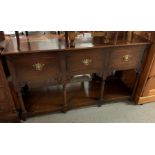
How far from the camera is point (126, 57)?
149cm

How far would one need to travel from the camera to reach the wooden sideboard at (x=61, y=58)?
1.26 meters

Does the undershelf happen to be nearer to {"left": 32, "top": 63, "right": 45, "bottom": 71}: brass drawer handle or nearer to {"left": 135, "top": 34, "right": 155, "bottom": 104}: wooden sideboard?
{"left": 135, "top": 34, "right": 155, "bottom": 104}: wooden sideboard

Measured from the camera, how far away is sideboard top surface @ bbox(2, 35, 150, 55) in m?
1.23

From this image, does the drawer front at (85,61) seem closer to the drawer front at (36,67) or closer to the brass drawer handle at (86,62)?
the brass drawer handle at (86,62)

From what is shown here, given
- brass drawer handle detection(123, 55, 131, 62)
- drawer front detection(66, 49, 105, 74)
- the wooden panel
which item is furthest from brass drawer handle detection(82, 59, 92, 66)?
the wooden panel

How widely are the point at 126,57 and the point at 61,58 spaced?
624 mm

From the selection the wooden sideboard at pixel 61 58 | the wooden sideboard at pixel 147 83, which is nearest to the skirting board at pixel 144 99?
the wooden sideboard at pixel 147 83

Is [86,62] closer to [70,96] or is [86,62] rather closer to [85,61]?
[85,61]

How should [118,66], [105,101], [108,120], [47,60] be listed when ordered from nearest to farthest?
[47,60] → [118,66] → [108,120] → [105,101]

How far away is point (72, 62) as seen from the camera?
1.38m

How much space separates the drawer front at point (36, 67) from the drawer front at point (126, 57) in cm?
53
